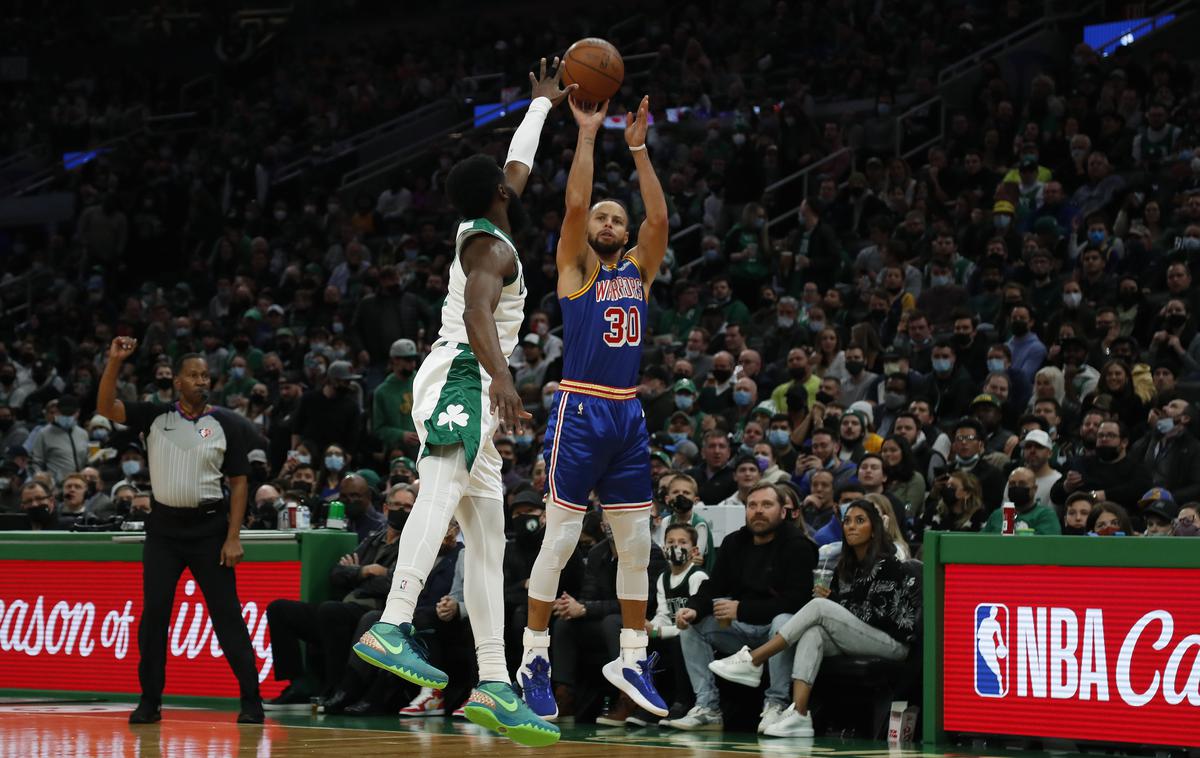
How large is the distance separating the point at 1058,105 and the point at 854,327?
13.7 feet

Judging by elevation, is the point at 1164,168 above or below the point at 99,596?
above

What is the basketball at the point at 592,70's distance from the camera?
7.92m

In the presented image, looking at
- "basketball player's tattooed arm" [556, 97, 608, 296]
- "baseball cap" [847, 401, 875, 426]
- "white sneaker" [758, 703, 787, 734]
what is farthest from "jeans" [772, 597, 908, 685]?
"baseball cap" [847, 401, 875, 426]

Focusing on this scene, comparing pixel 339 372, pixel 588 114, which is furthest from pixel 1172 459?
pixel 339 372

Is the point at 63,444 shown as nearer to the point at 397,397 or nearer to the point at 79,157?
the point at 397,397

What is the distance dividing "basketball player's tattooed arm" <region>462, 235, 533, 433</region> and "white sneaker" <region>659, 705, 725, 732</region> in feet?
13.7

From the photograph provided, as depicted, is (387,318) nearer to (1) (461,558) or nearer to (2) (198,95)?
(1) (461,558)

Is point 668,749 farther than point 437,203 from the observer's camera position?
No

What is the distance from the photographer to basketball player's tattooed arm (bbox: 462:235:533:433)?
20.5 ft

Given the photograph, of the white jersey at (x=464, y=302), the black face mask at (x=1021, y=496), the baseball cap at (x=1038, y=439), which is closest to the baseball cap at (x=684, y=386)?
the baseball cap at (x=1038, y=439)

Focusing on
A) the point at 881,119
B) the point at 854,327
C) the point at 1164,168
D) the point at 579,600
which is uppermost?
the point at 881,119

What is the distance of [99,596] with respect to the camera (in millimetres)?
12328

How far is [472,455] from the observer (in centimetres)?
676

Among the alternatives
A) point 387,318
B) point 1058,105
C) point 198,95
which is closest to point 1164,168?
point 1058,105
